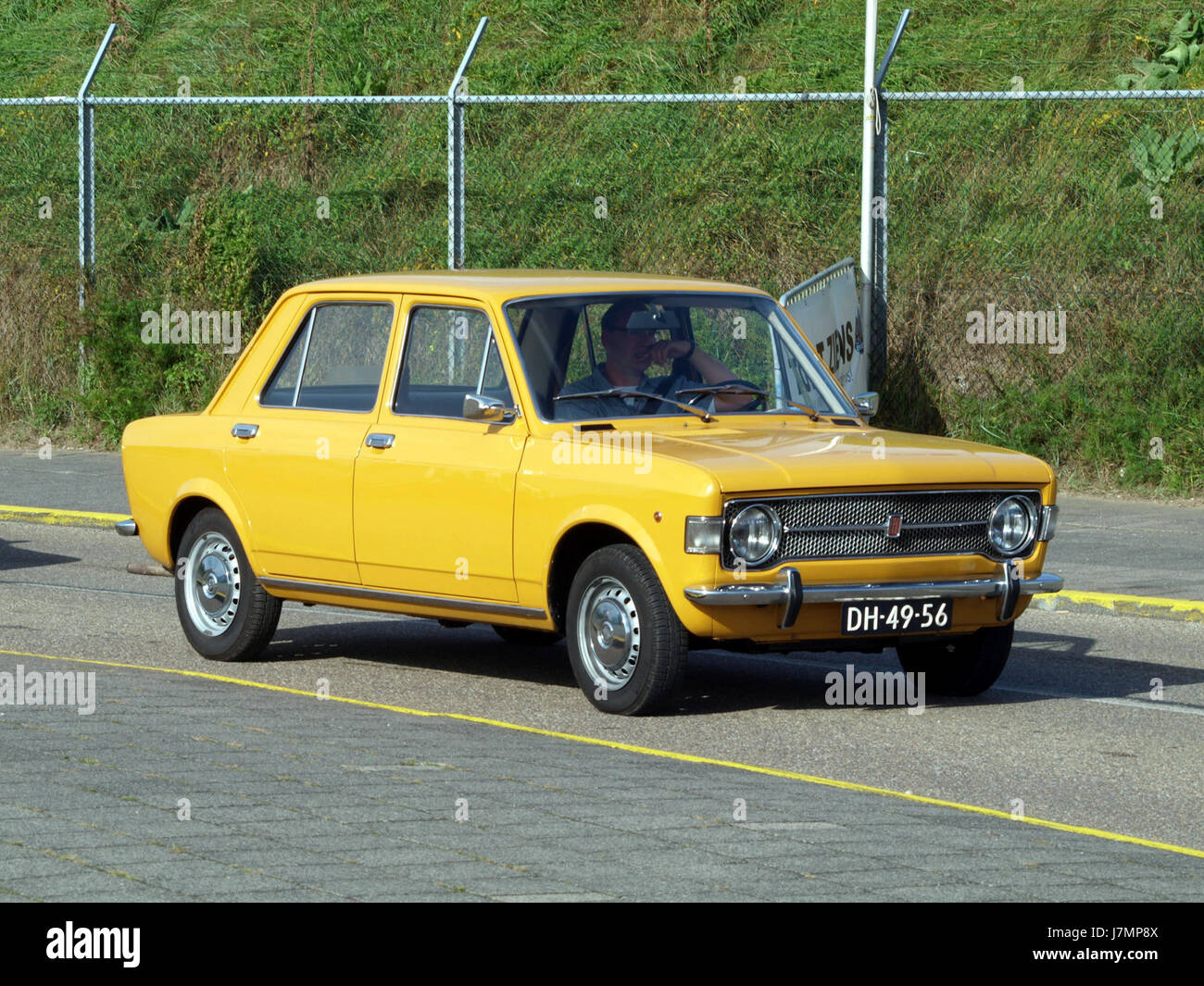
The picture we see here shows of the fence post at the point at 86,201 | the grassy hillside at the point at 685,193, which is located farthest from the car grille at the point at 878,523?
the fence post at the point at 86,201

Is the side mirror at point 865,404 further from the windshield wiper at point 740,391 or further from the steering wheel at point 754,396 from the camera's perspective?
the steering wheel at point 754,396

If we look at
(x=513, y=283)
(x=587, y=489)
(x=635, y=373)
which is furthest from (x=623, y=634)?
(x=513, y=283)

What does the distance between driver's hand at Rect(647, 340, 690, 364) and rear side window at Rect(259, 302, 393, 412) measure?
1.25 m

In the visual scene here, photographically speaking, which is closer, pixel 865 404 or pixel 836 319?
pixel 865 404

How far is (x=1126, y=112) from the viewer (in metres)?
19.1

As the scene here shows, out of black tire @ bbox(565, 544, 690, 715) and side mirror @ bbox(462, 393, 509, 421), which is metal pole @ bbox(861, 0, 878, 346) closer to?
side mirror @ bbox(462, 393, 509, 421)

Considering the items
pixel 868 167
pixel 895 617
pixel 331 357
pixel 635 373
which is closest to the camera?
pixel 895 617

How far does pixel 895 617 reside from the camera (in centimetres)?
847

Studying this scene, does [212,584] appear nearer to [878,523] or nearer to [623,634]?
[623,634]

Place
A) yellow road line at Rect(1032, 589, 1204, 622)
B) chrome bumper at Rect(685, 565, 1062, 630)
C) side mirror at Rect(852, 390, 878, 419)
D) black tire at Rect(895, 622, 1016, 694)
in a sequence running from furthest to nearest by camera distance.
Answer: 1. yellow road line at Rect(1032, 589, 1204, 622)
2. side mirror at Rect(852, 390, 878, 419)
3. black tire at Rect(895, 622, 1016, 694)
4. chrome bumper at Rect(685, 565, 1062, 630)

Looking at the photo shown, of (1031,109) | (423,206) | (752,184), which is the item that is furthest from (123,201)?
(1031,109)

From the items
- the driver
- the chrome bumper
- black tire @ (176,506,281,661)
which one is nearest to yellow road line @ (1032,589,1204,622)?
the chrome bumper

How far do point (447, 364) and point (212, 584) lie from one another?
5.58 ft

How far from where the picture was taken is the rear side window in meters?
9.84
